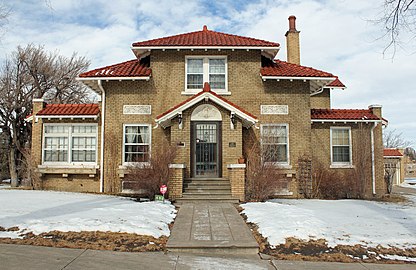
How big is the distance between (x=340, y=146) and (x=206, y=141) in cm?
696

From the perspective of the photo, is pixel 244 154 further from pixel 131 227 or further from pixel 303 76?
pixel 131 227

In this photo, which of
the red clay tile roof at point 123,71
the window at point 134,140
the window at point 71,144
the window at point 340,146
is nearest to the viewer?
the red clay tile roof at point 123,71

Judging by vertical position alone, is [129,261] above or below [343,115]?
below

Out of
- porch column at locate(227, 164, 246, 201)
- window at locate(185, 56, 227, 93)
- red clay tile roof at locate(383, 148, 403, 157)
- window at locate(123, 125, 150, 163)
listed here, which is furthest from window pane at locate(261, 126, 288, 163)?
red clay tile roof at locate(383, 148, 403, 157)

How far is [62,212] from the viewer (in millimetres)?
9383

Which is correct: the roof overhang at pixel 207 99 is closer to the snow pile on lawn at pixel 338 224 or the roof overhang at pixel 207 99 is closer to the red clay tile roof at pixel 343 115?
the snow pile on lawn at pixel 338 224

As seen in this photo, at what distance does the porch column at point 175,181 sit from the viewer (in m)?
13.1

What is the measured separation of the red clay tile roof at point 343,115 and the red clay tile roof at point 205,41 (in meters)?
3.99

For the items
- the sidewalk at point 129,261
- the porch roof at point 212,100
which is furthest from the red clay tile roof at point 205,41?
the sidewalk at point 129,261

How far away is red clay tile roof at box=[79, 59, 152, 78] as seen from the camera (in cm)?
1611

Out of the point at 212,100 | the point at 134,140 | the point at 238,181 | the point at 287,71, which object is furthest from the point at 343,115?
the point at 134,140

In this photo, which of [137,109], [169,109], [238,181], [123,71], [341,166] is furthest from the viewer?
[341,166]

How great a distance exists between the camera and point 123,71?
653 inches

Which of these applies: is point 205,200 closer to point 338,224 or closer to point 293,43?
point 338,224
